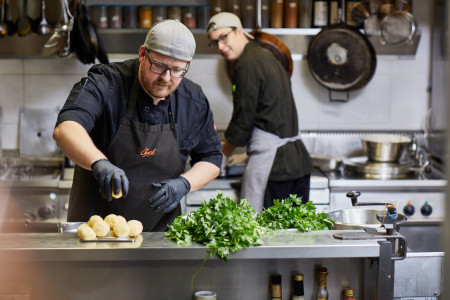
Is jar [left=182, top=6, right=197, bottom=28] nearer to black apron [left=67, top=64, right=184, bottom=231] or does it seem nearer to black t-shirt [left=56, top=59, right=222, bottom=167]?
black t-shirt [left=56, top=59, right=222, bottom=167]

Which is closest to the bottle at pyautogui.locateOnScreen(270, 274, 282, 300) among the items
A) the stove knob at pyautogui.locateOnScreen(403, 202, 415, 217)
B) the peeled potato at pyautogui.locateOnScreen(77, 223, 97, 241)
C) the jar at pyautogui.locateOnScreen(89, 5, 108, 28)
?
the peeled potato at pyautogui.locateOnScreen(77, 223, 97, 241)

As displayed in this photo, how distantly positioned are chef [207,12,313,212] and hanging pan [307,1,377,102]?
2.06 ft

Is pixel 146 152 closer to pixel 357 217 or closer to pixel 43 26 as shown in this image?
pixel 357 217

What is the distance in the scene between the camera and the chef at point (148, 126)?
2.55 metres

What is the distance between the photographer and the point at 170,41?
250 cm

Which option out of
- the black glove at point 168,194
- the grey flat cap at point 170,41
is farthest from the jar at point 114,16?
the black glove at point 168,194

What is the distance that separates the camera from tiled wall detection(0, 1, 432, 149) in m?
4.79

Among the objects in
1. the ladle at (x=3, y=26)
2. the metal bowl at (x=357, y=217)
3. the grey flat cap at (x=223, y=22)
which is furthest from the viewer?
the ladle at (x=3, y=26)

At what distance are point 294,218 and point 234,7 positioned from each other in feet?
8.33

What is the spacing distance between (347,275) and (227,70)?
2722 mm

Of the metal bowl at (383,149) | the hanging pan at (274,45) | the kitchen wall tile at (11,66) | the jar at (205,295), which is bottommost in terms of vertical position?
the jar at (205,295)

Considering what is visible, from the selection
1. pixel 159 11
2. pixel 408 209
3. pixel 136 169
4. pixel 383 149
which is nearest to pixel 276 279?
Result: pixel 136 169

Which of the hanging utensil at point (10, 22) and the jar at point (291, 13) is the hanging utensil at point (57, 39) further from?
the jar at point (291, 13)

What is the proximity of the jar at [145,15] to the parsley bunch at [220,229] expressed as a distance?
8.75 feet
